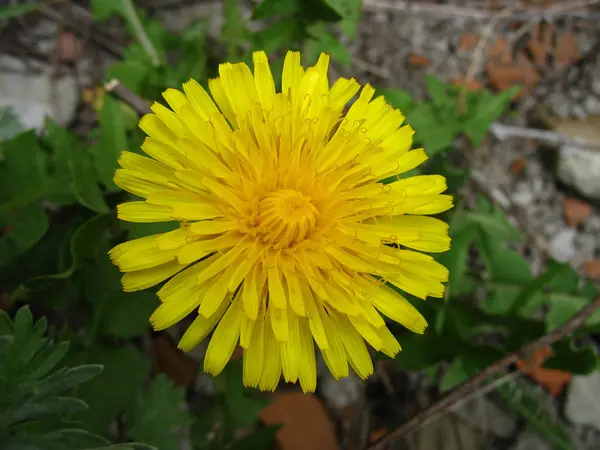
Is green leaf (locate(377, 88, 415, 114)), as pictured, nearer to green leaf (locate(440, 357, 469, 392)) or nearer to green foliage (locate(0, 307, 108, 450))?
green leaf (locate(440, 357, 469, 392))

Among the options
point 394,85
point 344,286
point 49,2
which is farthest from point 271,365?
point 49,2

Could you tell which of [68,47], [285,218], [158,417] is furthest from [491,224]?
[68,47]

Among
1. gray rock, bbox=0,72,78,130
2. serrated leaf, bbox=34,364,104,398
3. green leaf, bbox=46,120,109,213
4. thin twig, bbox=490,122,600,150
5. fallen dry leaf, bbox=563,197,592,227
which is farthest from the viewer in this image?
fallen dry leaf, bbox=563,197,592,227

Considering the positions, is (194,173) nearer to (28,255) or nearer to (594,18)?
(28,255)

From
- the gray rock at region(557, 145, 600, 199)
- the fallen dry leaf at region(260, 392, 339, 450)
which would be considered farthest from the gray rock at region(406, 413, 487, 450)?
the gray rock at region(557, 145, 600, 199)

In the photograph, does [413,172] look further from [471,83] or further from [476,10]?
[476,10]
